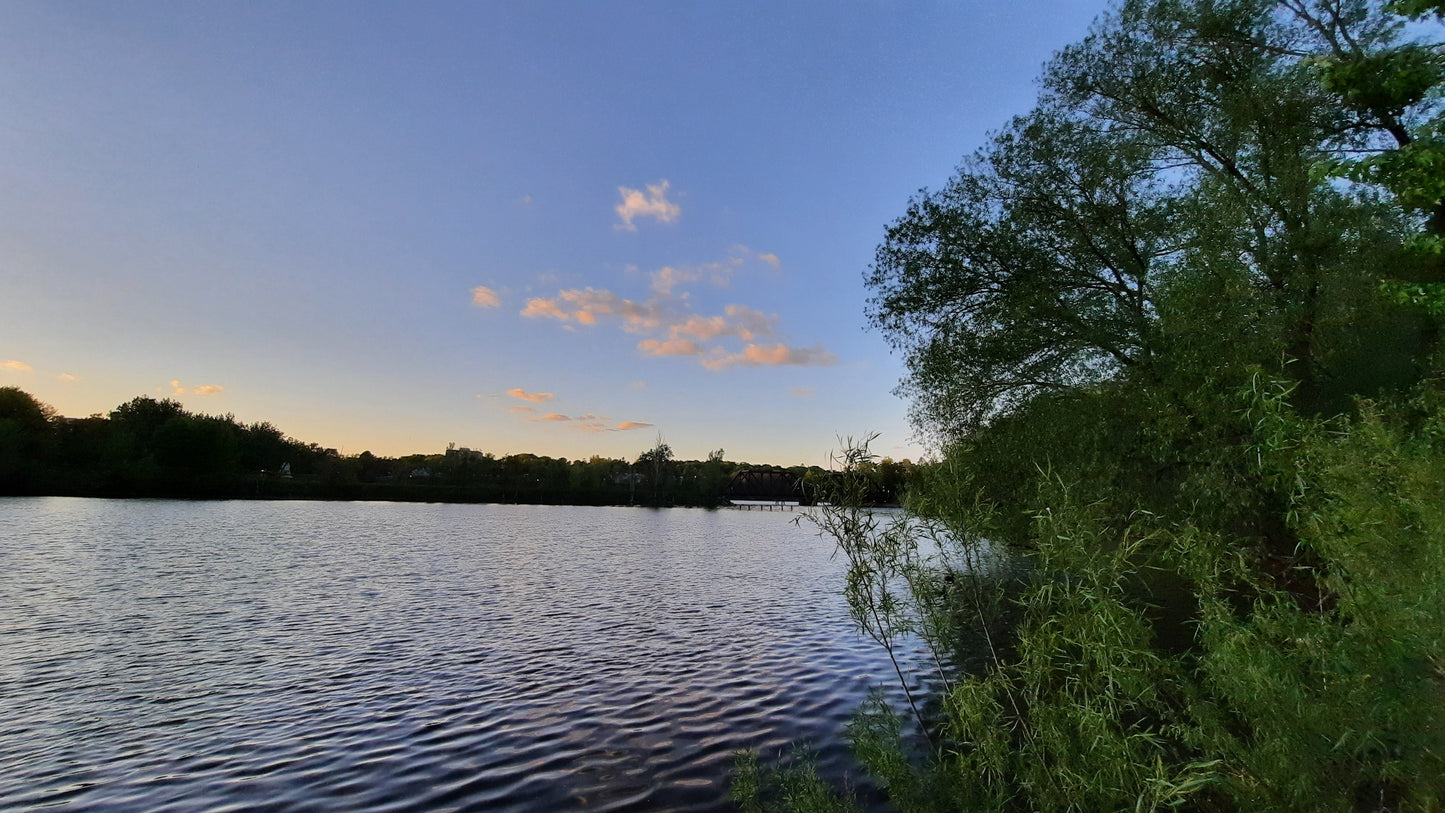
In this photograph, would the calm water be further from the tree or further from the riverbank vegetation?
the tree

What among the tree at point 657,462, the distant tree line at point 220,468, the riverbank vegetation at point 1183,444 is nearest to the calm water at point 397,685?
the riverbank vegetation at point 1183,444

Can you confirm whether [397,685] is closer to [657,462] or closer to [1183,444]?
[1183,444]

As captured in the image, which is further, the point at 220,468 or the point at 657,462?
the point at 657,462

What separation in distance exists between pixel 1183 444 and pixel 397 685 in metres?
19.5

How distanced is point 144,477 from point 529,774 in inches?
5279

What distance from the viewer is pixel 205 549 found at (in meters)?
37.6

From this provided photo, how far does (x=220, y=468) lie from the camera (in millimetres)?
121812

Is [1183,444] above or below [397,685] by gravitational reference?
above

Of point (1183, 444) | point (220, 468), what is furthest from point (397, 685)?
point (220, 468)

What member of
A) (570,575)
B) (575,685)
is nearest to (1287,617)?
(575,685)

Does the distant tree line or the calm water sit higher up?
the distant tree line

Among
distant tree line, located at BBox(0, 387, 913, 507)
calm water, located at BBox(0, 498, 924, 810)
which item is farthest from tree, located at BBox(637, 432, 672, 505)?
calm water, located at BBox(0, 498, 924, 810)

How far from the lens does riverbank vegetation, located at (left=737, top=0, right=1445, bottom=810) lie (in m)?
5.55

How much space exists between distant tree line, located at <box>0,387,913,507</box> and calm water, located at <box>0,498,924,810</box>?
53195mm
